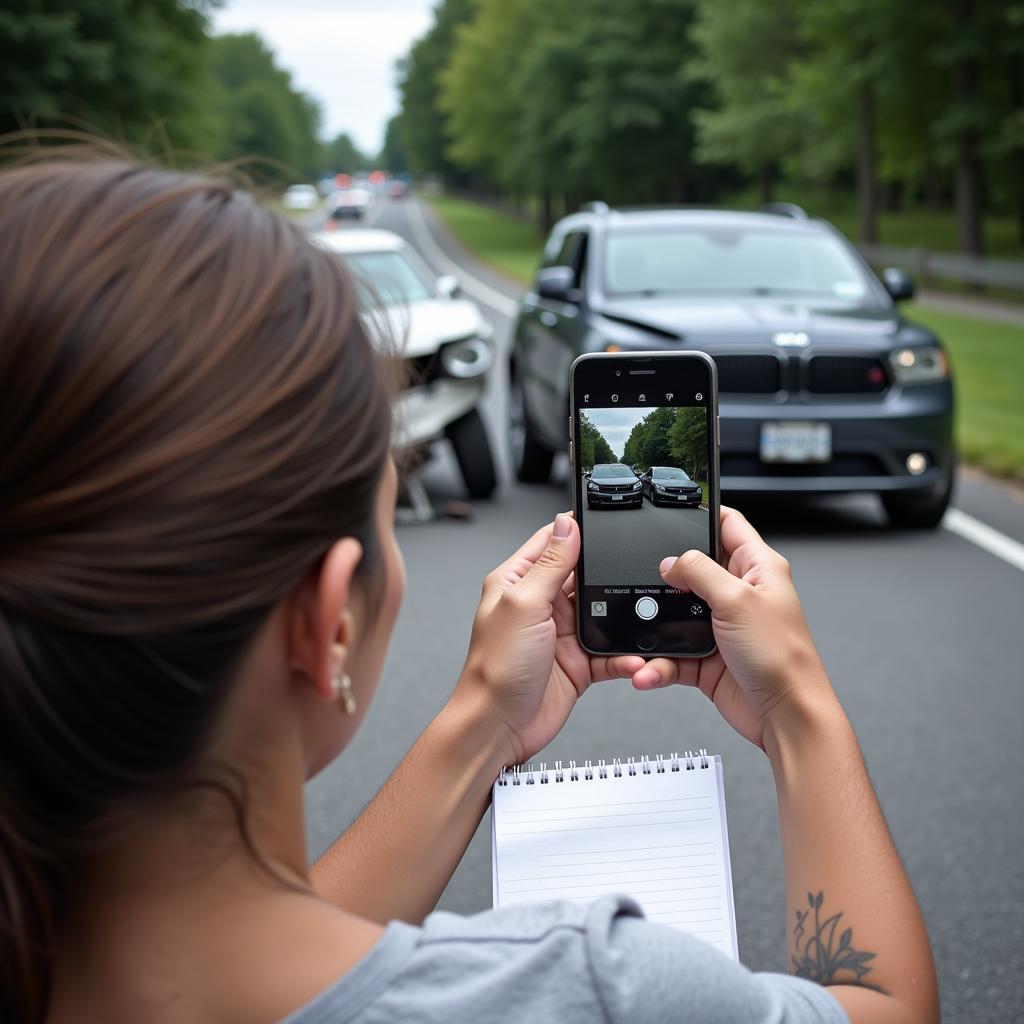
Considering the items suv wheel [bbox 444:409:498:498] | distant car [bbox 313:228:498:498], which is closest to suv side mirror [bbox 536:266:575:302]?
distant car [bbox 313:228:498:498]

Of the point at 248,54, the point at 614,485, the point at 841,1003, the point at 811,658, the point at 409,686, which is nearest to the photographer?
the point at 841,1003

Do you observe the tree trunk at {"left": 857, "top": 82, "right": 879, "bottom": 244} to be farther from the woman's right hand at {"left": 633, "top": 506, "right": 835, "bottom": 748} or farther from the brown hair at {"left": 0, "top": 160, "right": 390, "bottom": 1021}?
the brown hair at {"left": 0, "top": 160, "right": 390, "bottom": 1021}

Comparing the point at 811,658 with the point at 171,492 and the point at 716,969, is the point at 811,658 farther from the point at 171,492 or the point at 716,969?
the point at 171,492

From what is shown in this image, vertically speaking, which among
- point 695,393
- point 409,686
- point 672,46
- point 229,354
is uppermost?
point 672,46

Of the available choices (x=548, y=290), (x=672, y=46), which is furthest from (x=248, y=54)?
(x=548, y=290)

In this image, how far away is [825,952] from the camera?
1389 millimetres

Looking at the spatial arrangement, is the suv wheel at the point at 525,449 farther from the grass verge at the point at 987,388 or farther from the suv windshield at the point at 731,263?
the grass verge at the point at 987,388

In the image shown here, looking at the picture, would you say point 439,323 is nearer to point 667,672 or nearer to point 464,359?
point 464,359

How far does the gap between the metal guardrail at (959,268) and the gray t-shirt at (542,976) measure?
25.9m

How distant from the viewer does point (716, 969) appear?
1.16 m

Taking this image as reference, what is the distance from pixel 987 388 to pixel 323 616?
14237 millimetres

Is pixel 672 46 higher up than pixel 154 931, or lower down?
higher up

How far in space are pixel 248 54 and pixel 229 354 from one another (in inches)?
6389

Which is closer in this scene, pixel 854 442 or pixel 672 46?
pixel 854 442
